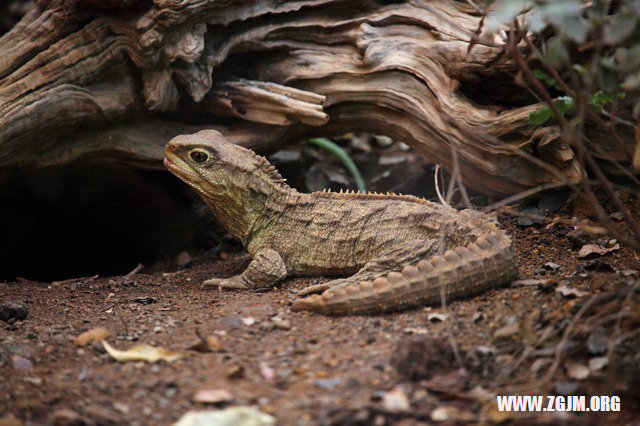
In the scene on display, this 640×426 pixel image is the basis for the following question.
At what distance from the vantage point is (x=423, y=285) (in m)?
4.70

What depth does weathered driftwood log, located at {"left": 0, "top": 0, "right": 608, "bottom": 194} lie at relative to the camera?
19.7ft

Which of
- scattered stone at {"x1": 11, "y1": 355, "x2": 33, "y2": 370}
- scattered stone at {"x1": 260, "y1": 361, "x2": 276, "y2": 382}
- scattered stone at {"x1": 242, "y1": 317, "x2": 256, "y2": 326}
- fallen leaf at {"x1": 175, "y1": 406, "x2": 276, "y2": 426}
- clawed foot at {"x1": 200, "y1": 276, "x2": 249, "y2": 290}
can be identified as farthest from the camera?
clawed foot at {"x1": 200, "y1": 276, "x2": 249, "y2": 290}

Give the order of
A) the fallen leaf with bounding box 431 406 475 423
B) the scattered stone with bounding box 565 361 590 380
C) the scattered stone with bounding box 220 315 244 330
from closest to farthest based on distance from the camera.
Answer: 1. the fallen leaf with bounding box 431 406 475 423
2. the scattered stone with bounding box 565 361 590 380
3. the scattered stone with bounding box 220 315 244 330

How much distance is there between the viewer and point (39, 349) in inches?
171

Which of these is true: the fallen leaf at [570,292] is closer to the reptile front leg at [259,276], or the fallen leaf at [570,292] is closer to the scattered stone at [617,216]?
the scattered stone at [617,216]

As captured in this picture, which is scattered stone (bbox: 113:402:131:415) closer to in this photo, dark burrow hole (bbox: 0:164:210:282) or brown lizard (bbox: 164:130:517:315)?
brown lizard (bbox: 164:130:517:315)

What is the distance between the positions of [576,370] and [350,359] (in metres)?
1.34

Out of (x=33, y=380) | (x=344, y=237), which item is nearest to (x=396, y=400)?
(x=33, y=380)

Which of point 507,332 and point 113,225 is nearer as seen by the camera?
point 507,332

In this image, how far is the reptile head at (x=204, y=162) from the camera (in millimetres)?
6230

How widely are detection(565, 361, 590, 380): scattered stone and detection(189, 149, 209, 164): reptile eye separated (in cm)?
389

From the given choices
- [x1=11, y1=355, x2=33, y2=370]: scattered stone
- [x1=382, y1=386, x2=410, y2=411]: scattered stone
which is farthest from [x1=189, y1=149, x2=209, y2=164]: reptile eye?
[x1=382, y1=386, x2=410, y2=411]: scattered stone

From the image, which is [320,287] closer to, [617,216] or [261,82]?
[261,82]

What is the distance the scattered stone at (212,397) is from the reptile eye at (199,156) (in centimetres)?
315
